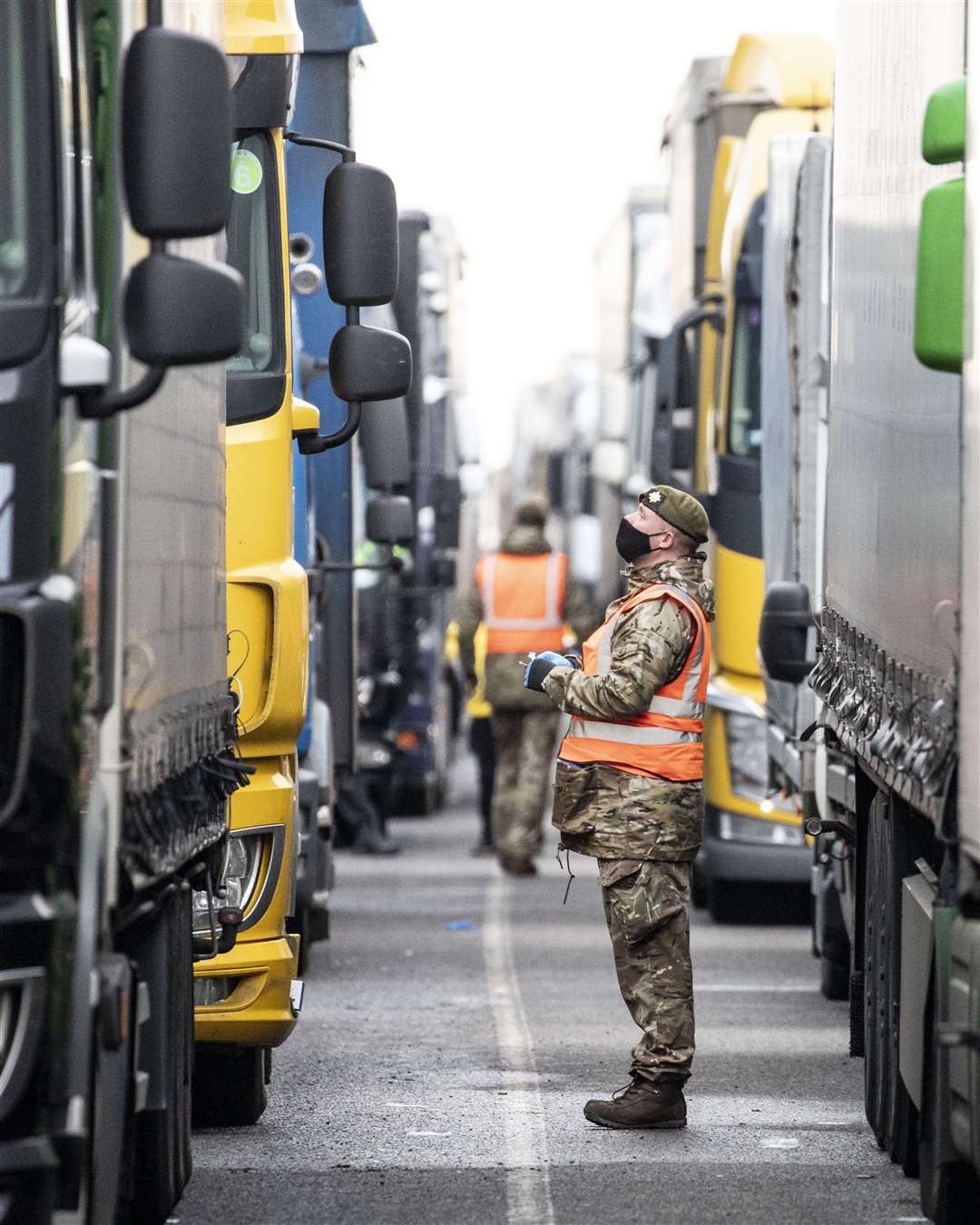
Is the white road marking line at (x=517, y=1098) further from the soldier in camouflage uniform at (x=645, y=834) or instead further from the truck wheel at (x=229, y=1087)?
the truck wheel at (x=229, y=1087)

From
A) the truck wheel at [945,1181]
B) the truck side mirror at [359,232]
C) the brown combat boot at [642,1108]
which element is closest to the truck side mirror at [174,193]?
the truck wheel at [945,1181]

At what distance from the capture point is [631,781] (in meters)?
8.33

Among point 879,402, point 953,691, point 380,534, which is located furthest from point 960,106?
point 380,534

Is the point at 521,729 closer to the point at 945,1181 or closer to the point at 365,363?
the point at 365,363

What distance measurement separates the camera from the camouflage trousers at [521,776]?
17031mm

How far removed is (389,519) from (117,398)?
846 cm


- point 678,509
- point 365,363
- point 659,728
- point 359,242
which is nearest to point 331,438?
point 365,363

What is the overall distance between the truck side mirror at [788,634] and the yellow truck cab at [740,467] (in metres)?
2.16

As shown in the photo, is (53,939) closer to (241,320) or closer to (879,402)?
(241,320)

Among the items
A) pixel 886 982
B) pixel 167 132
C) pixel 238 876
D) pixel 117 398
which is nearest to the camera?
pixel 167 132

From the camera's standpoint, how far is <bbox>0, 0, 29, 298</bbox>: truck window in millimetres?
5410

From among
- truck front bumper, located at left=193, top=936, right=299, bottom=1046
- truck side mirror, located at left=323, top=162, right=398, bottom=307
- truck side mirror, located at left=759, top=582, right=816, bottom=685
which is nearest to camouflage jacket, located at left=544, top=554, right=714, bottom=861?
truck front bumper, located at left=193, top=936, right=299, bottom=1046

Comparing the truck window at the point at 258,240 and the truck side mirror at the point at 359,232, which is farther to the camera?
the truck window at the point at 258,240

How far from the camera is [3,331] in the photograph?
5.26 meters
